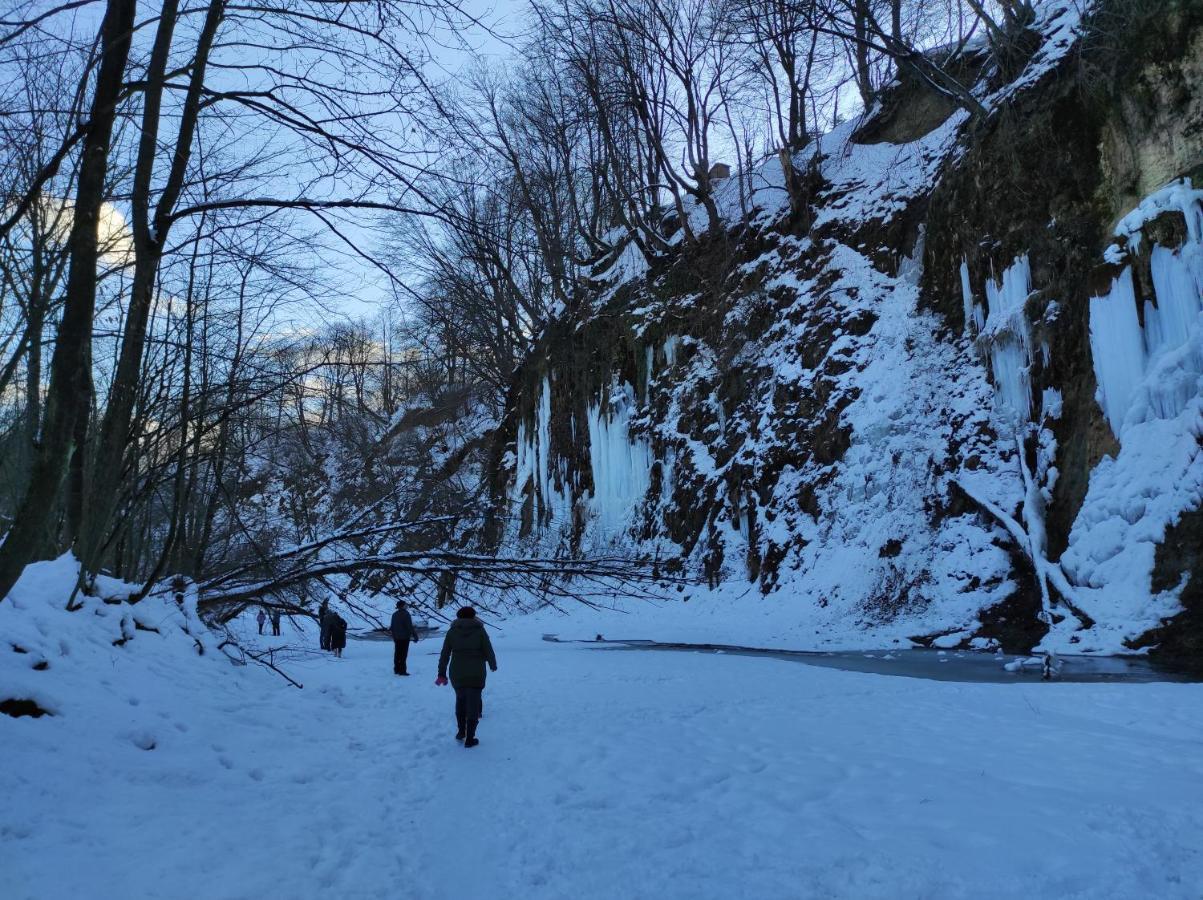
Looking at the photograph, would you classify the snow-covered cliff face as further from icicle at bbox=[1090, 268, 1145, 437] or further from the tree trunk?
the tree trunk

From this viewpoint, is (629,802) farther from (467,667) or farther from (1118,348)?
(1118,348)

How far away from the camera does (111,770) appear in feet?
13.9

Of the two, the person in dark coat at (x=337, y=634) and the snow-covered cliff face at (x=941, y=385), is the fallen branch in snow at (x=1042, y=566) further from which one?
the person in dark coat at (x=337, y=634)

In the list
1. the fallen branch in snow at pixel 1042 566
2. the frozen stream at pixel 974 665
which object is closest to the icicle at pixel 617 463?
the frozen stream at pixel 974 665

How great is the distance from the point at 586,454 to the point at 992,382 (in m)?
13.5

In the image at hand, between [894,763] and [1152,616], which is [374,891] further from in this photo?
[1152,616]

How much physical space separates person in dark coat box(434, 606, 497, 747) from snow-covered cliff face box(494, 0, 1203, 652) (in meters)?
1.01

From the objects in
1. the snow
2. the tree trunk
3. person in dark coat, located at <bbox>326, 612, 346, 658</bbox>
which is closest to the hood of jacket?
the tree trunk

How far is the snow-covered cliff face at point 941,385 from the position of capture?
1136 centimetres

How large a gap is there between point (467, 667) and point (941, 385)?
542 inches

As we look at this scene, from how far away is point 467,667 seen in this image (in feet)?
21.8

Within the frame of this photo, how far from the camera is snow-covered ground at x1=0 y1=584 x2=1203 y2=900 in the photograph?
3377mm

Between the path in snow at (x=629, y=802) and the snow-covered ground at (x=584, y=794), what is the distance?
0.06 ft

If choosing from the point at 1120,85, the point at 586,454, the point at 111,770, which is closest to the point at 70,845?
the point at 111,770
